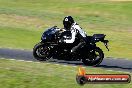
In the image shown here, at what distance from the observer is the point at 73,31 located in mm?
17984

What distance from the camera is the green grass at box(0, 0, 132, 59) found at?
28595 mm

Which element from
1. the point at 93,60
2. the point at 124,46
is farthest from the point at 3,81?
the point at 124,46

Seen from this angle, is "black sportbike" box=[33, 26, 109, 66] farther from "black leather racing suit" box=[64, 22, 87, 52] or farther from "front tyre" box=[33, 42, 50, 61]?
"black leather racing suit" box=[64, 22, 87, 52]

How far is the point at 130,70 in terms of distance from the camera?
59.8 ft

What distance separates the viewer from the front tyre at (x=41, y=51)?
18.3 meters

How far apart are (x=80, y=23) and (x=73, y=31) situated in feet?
78.9

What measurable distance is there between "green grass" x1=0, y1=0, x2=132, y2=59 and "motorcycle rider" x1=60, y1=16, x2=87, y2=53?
6.80 metres

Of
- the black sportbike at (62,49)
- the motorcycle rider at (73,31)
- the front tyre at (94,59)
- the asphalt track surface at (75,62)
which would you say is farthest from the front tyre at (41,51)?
the front tyre at (94,59)

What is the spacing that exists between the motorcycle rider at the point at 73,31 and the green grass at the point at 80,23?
6802 millimetres

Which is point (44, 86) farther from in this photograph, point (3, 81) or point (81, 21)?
point (81, 21)

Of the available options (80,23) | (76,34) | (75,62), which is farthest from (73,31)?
(80,23)

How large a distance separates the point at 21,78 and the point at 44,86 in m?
1.01

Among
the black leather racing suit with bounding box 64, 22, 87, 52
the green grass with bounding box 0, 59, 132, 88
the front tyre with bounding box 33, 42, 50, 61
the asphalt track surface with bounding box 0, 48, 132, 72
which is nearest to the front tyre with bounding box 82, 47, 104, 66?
the asphalt track surface with bounding box 0, 48, 132, 72

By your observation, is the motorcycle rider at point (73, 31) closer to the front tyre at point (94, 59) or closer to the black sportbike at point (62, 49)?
the black sportbike at point (62, 49)
